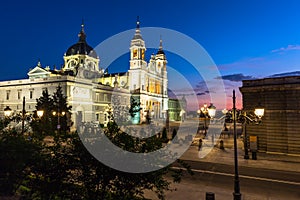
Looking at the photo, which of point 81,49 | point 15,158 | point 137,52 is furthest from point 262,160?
point 81,49

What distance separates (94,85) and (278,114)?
52.6m

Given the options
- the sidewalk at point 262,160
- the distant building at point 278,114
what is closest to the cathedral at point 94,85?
the sidewalk at point 262,160

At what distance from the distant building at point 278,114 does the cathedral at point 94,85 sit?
22.6m

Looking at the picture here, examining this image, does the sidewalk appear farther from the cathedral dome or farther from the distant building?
the cathedral dome

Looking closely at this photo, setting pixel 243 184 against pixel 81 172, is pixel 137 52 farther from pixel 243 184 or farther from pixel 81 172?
pixel 81 172

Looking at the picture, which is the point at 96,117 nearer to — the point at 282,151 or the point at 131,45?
the point at 131,45

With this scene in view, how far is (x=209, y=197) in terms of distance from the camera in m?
8.28

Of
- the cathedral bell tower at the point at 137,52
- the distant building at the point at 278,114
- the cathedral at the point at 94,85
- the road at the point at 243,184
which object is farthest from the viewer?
the cathedral bell tower at the point at 137,52

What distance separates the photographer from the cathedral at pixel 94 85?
58281 millimetres

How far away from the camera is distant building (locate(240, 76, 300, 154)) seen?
21.0m

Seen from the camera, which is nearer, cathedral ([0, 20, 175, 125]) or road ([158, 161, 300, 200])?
road ([158, 161, 300, 200])

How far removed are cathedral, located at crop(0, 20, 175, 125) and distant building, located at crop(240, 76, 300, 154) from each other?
891 inches

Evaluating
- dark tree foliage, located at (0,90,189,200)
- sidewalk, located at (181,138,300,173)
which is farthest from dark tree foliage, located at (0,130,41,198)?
sidewalk, located at (181,138,300,173)

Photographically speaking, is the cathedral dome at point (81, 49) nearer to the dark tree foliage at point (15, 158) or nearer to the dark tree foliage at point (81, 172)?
the dark tree foliage at point (15, 158)
